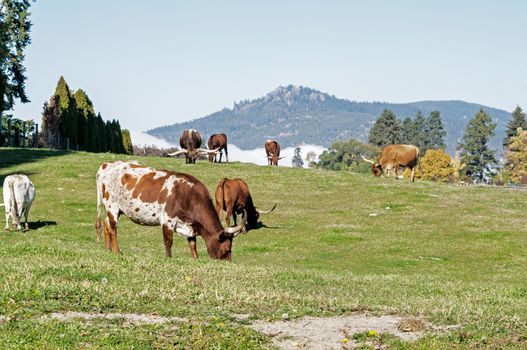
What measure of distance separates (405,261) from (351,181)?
24.8 metres

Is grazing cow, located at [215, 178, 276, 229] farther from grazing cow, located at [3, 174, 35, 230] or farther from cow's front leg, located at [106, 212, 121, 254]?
cow's front leg, located at [106, 212, 121, 254]

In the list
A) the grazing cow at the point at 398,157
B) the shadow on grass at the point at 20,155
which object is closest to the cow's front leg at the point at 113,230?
the shadow on grass at the point at 20,155

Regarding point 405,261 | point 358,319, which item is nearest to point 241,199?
point 405,261

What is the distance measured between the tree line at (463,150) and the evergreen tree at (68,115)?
53.4 meters

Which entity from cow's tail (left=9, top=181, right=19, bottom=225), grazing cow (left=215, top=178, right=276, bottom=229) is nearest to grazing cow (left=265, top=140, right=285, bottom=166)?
grazing cow (left=215, top=178, right=276, bottom=229)

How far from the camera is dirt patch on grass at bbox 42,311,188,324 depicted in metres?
11.3

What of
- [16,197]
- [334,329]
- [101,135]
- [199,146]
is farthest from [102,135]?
[334,329]

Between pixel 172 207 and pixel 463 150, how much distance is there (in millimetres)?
153471

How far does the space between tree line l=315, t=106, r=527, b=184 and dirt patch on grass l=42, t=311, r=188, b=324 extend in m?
107

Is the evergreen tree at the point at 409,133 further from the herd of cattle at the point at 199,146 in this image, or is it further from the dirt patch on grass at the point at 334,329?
the dirt patch on grass at the point at 334,329

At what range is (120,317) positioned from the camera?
11461mm

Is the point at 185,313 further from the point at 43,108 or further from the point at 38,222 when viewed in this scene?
the point at 43,108

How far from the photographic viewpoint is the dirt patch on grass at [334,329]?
10930mm

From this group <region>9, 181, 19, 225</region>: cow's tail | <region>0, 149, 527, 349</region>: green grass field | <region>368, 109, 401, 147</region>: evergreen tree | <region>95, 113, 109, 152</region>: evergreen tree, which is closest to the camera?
<region>0, 149, 527, 349</region>: green grass field
